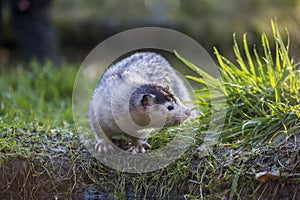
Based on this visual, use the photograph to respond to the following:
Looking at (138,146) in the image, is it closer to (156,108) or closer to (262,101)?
(156,108)

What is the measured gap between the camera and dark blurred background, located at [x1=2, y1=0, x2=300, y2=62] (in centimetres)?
1155

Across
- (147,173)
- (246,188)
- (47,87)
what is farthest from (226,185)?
(47,87)

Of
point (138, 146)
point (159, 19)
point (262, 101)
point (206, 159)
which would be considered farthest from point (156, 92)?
point (159, 19)

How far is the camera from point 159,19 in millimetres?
11594

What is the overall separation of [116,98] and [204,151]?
867mm

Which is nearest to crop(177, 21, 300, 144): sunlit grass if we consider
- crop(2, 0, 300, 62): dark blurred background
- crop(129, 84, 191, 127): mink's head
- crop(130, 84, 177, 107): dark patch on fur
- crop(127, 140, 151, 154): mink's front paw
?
crop(129, 84, 191, 127): mink's head

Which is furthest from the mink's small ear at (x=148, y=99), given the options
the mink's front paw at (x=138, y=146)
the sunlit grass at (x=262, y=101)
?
the sunlit grass at (x=262, y=101)

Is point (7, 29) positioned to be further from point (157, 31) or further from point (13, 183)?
point (13, 183)

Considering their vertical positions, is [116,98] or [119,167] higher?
[116,98]

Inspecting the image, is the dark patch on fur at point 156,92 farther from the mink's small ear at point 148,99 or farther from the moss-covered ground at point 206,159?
the moss-covered ground at point 206,159

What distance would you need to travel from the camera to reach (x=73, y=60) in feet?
39.0

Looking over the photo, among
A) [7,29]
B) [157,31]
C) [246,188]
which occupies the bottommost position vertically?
[246,188]

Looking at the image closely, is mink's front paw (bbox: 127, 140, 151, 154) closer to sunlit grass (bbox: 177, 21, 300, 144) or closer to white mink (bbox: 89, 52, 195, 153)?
white mink (bbox: 89, 52, 195, 153)

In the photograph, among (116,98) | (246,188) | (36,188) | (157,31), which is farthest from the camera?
(157,31)
